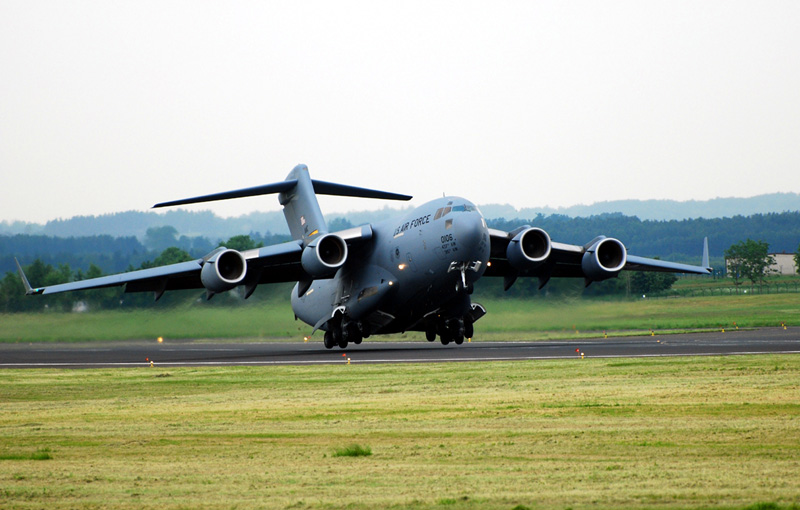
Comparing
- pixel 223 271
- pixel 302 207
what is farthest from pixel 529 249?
pixel 223 271

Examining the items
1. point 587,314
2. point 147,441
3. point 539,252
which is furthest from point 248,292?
point 147,441

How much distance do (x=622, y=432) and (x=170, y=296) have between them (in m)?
30.1

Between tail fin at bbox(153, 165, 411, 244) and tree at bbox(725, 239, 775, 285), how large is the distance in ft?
159

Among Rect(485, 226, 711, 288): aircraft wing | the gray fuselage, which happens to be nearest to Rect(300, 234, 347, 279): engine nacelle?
the gray fuselage

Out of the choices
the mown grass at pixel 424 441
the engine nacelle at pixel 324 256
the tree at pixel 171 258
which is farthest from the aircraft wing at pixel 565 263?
the tree at pixel 171 258

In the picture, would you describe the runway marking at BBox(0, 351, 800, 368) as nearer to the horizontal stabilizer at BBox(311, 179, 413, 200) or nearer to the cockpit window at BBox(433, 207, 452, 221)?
the cockpit window at BBox(433, 207, 452, 221)

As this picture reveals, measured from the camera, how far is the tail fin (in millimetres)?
34178

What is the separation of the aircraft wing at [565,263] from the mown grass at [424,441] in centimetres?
1172

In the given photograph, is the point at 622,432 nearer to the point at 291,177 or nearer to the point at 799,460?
the point at 799,460

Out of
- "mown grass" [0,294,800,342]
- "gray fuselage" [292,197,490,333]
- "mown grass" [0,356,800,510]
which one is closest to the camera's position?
"mown grass" [0,356,800,510]

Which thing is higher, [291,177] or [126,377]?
[291,177]

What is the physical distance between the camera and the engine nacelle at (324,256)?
96.6 ft

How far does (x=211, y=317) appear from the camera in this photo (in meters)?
37.8

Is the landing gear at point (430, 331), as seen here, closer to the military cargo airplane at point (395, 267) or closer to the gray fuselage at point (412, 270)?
the military cargo airplane at point (395, 267)
